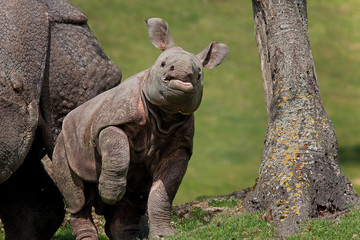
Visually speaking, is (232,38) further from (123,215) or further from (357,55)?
(123,215)

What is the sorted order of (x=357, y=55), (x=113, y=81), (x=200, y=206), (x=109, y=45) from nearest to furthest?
(x=113, y=81) < (x=200, y=206) < (x=109, y=45) < (x=357, y=55)

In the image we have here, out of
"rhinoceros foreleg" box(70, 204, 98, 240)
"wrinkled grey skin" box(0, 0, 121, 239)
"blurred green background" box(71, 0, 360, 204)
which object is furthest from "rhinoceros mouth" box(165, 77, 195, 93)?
"blurred green background" box(71, 0, 360, 204)

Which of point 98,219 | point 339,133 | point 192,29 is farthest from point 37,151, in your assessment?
point 192,29

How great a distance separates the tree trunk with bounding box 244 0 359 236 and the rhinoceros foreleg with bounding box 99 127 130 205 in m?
1.66

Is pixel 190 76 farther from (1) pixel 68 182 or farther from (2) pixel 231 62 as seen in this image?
(2) pixel 231 62

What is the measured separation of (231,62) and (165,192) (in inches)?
546

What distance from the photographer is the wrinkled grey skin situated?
827 cm

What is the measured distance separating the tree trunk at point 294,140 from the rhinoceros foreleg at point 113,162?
166 cm

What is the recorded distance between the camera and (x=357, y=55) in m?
22.9

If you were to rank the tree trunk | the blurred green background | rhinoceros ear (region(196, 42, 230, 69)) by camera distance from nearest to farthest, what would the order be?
rhinoceros ear (region(196, 42, 230, 69)) < the tree trunk < the blurred green background

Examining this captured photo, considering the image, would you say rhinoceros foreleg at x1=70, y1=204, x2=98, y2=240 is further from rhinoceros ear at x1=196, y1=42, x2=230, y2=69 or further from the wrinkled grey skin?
rhinoceros ear at x1=196, y1=42, x2=230, y2=69

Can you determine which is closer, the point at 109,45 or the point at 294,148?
the point at 294,148

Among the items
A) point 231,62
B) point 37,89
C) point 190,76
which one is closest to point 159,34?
point 190,76

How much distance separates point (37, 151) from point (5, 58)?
133 cm
